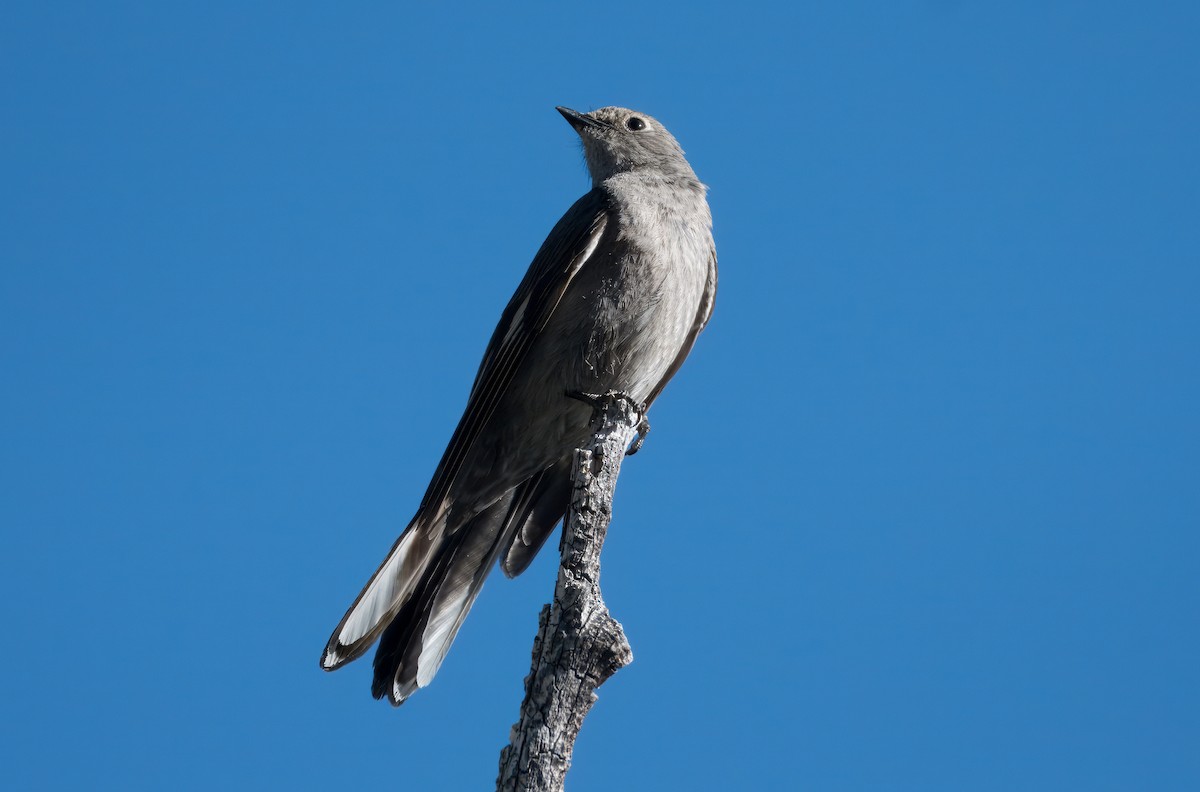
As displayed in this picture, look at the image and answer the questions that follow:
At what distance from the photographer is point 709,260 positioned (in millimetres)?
6477

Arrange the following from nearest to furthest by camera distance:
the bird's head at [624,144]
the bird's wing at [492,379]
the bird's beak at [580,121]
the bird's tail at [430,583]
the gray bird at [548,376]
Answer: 1. the bird's tail at [430,583]
2. the bird's wing at [492,379]
3. the gray bird at [548,376]
4. the bird's head at [624,144]
5. the bird's beak at [580,121]

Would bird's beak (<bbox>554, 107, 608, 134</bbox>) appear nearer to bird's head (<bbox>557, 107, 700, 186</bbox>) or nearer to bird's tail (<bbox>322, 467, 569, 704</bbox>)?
bird's head (<bbox>557, 107, 700, 186</bbox>)

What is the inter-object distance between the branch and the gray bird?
1658 millimetres

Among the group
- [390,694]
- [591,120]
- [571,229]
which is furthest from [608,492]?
[591,120]

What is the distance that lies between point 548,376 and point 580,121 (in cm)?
235

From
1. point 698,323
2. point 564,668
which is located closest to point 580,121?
point 698,323

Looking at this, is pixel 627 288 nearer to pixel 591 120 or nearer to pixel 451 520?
pixel 451 520

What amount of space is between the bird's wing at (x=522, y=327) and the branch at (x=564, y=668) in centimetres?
171

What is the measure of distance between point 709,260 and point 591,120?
1682 millimetres

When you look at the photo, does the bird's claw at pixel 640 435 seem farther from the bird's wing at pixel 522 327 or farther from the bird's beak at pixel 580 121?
the bird's beak at pixel 580 121

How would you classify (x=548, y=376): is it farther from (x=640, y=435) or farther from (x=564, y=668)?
(x=564, y=668)

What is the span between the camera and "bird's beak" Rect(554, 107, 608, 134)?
297 inches

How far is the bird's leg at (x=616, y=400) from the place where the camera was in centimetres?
570

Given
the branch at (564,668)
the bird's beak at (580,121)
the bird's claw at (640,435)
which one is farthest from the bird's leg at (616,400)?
the bird's beak at (580,121)
